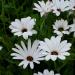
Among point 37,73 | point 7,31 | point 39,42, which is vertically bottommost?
point 37,73

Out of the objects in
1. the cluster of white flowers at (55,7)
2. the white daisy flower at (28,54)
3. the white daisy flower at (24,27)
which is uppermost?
the cluster of white flowers at (55,7)

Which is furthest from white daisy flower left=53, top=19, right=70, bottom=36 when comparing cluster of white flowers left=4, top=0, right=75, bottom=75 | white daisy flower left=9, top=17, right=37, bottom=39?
white daisy flower left=9, top=17, right=37, bottom=39

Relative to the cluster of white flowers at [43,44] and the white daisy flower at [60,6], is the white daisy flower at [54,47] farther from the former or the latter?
Result: the white daisy flower at [60,6]

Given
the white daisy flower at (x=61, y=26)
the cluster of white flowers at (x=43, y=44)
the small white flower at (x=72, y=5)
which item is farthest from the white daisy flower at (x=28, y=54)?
the small white flower at (x=72, y=5)

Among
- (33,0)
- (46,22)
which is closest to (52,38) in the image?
(46,22)

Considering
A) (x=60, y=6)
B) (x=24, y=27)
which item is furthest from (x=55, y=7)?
(x=24, y=27)

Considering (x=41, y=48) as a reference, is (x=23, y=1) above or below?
above

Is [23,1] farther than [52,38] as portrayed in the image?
Yes

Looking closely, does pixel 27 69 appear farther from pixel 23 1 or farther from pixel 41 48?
pixel 23 1
